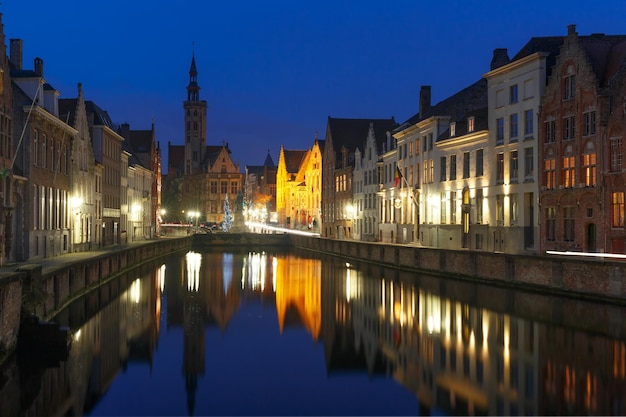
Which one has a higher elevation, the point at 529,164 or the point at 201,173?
the point at 201,173

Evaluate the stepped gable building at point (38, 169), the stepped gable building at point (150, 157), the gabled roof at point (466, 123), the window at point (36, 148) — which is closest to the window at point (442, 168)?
the gabled roof at point (466, 123)

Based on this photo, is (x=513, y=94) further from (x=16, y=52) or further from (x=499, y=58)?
(x=16, y=52)

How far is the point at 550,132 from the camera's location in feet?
140

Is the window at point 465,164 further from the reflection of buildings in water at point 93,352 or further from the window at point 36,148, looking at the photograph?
the window at point 36,148

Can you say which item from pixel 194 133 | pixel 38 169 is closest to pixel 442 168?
pixel 38 169

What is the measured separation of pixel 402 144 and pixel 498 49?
1531 centimetres

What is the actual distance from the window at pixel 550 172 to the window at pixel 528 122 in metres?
2.98

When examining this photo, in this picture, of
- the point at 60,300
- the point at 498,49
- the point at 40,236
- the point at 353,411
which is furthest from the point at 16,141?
the point at 498,49

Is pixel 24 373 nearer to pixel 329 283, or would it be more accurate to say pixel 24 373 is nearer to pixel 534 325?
pixel 534 325

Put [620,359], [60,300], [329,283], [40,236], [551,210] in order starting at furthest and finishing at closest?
[329,283]
[551,210]
[40,236]
[60,300]
[620,359]

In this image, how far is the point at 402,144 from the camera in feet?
223

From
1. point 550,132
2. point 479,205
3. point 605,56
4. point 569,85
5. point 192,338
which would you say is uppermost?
point 605,56

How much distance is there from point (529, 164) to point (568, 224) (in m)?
5.87

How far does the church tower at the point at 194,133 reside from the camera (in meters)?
153
